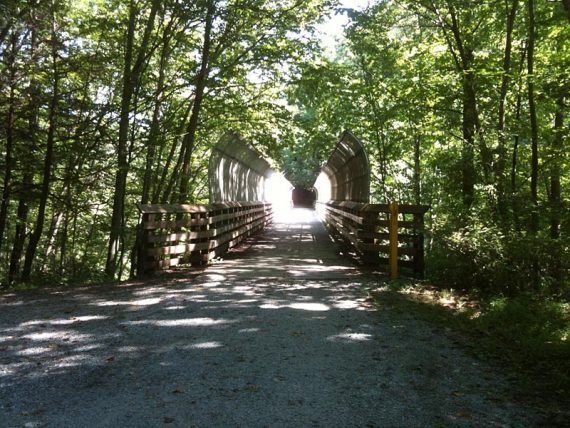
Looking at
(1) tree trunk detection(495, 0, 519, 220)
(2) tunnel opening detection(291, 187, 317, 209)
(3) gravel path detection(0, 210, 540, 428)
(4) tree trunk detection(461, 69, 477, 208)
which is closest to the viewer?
(3) gravel path detection(0, 210, 540, 428)

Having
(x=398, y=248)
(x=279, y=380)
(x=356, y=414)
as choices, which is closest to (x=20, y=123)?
(x=398, y=248)

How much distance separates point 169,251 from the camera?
9242 mm

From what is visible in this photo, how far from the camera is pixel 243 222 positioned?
16.0 metres

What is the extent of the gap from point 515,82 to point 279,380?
9.60m

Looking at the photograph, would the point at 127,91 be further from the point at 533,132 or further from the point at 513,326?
the point at 513,326

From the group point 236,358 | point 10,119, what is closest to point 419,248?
point 236,358

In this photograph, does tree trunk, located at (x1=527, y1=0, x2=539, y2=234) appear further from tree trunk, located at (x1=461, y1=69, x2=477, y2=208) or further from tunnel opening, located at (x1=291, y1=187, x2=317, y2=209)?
tunnel opening, located at (x1=291, y1=187, x2=317, y2=209)

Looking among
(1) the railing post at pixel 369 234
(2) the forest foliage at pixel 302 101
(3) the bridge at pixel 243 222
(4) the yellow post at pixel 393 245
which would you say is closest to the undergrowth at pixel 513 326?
(2) the forest foliage at pixel 302 101

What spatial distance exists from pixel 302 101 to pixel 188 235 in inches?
248

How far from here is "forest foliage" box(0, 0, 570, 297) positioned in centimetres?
855

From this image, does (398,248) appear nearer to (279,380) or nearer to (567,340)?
(567,340)

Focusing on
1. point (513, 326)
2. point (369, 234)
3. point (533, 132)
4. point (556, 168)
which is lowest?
point (513, 326)

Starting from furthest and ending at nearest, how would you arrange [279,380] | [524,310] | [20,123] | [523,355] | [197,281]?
[20,123]
[197,281]
[524,310]
[523,355]
[279,380]

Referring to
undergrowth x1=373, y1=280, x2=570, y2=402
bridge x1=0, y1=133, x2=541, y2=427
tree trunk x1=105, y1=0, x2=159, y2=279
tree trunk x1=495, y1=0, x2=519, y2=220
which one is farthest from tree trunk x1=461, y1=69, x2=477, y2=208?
tree trunk x1=105, y1=0, x2=159, y2=279
